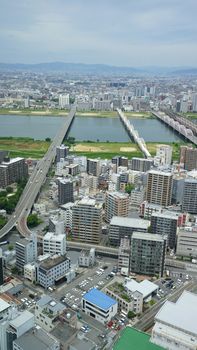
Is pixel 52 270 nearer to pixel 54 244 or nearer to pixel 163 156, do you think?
pixel 54 244

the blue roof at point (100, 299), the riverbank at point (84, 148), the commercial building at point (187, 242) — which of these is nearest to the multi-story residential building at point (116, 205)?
the commercial building at point (187, 242)

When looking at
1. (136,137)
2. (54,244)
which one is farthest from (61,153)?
(54,244)

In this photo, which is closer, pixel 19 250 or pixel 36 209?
pixel 19 250

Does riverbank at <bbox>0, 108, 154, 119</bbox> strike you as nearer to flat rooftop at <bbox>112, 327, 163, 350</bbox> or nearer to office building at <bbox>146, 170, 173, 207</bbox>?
office building at <bbox>146, 170, 173, 207</bbox>

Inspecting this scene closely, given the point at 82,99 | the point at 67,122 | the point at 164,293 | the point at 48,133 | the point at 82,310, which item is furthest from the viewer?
the point at 82,99

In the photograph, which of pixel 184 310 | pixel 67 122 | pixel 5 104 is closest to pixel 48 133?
pixel 67 122

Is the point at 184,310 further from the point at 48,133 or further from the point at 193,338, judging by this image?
the point at 48,133
